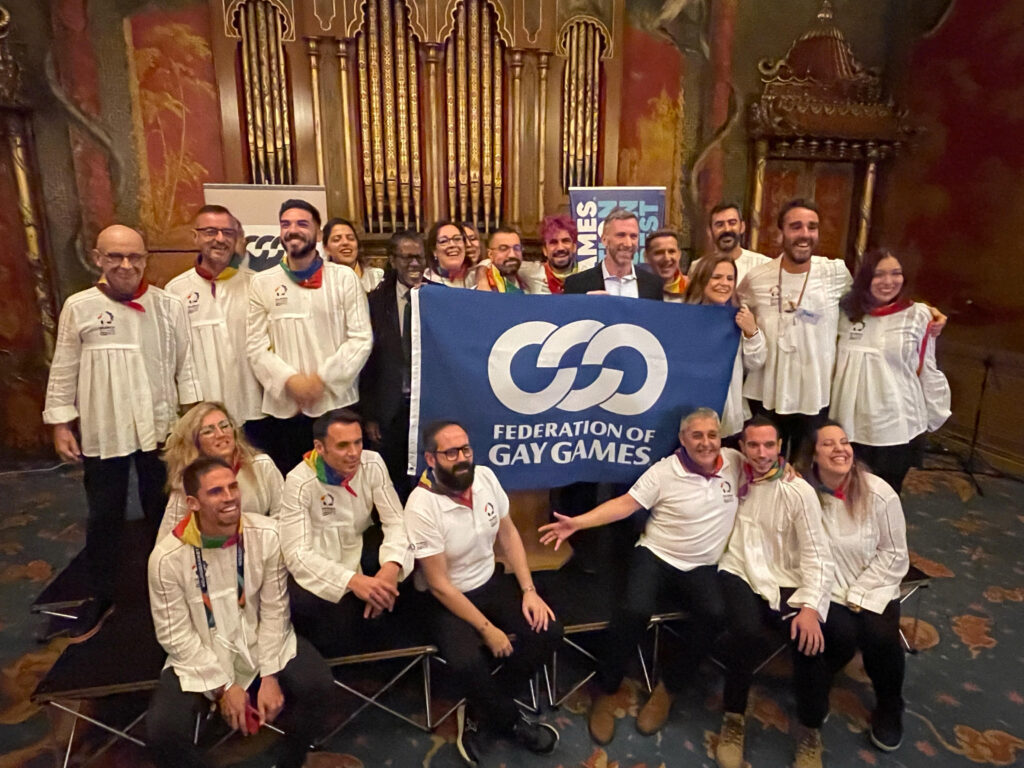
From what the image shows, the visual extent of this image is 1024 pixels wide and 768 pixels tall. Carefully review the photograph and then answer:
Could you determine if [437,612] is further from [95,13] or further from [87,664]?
[95,13]

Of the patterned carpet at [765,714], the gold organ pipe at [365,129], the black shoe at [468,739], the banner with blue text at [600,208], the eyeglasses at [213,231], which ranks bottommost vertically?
the patterned carpet at [765,714]

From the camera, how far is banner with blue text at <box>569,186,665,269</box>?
582 cm

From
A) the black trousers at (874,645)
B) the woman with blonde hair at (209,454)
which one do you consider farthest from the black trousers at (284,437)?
the black trousers at (874,645)

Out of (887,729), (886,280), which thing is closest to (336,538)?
(887,729)

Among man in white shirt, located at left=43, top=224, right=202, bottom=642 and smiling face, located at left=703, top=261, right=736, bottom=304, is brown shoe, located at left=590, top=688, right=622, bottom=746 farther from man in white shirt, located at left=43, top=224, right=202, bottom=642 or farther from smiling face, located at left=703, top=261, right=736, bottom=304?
man in white shirt, located at left=43, top=224, right=202, bottom=642

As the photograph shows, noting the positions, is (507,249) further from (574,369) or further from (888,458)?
(888,458)

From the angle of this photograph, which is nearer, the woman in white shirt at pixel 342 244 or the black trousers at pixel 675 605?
the black trousers at pixel 675 605

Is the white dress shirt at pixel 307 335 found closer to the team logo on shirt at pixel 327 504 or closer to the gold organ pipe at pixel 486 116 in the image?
the team logo on shirt at pixel 327 504

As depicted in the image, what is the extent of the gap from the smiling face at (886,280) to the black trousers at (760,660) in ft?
4.82

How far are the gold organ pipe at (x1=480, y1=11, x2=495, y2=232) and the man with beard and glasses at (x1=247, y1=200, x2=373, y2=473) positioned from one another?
9.81 feet

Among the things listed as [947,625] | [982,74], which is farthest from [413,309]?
[982,74]

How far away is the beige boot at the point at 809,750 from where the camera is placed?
2.45 m

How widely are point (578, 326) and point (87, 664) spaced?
2258 millimetres

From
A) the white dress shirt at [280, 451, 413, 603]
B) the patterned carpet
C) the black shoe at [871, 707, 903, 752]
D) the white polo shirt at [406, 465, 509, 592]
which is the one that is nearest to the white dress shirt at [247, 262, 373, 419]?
the white dress shirt at [280, 451, 413, 603]
